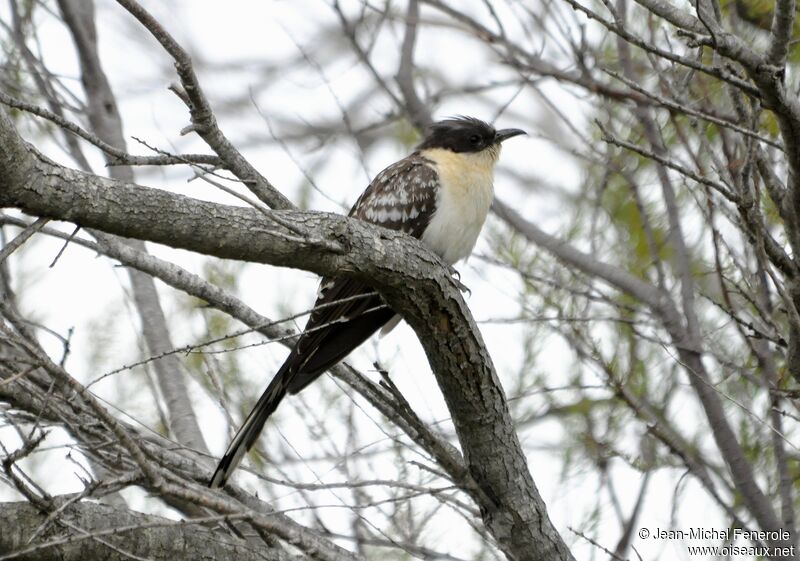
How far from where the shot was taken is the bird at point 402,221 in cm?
438

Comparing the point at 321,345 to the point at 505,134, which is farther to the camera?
the point at 505,134

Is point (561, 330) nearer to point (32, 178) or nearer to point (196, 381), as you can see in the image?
point (196, 381)

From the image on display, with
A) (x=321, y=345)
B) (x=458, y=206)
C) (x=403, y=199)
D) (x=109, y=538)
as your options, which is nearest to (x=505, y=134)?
(x=458, y=206)

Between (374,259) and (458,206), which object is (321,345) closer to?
(458,206)

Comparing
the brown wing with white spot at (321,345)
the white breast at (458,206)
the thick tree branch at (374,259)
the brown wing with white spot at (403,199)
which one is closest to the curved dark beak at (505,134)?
the white breast at (458,206)

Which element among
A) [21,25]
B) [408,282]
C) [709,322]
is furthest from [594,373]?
[21,25]

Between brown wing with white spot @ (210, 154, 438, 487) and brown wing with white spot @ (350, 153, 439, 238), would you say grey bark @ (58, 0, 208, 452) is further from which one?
brown wing with white spot @ (350, 153, 439, 238)

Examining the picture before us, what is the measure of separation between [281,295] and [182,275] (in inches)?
92.9

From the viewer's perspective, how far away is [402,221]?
4.95 meters

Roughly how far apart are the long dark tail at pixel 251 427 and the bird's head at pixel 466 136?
1853mm

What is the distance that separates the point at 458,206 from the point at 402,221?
0.99ft

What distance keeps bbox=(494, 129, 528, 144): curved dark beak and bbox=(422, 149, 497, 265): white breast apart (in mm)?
384

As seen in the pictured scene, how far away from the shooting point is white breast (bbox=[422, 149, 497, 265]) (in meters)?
4.97

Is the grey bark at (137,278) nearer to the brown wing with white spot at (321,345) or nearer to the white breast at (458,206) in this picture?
the brown wing with white spot at (321,345)
